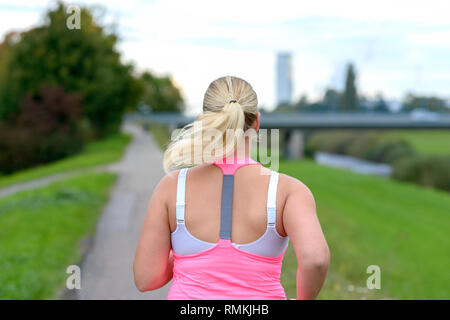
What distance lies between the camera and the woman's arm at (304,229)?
1962 millimetres

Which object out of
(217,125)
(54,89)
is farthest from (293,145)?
(217,125)

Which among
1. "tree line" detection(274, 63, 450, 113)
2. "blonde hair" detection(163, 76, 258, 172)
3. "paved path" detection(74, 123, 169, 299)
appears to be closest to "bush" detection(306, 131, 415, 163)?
"tree line" detection(274, 63, 450, 113)

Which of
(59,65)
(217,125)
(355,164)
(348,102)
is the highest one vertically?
(59,65)

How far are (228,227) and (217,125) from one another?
0.39 m

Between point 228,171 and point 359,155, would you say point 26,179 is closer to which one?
point 228,171

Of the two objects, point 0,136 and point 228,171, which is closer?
point 228,171

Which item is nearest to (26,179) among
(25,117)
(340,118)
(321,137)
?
(25,117)

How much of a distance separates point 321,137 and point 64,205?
2921 inches

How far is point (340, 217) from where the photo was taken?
1861 cm

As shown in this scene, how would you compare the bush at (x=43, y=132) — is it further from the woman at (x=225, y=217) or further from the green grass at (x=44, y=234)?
the woman at (x=225, y=217)

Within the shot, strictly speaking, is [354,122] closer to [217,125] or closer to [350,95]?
[350,95]

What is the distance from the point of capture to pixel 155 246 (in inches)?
86.7

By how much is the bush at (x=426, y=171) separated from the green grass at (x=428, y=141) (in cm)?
2416
